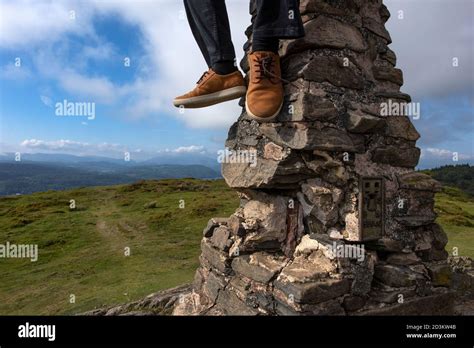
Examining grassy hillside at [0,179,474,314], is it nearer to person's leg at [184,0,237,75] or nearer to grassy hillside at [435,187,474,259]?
grassy hillside at [435,187,474,259]

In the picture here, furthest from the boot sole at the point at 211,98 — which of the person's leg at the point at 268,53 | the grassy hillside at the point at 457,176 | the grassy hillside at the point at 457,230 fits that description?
the grassy hillside at the point at 457,176

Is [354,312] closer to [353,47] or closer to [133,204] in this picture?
[353,47]

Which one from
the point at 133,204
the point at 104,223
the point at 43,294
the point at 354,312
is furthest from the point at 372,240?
the point at 133,204

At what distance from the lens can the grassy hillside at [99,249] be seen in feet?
31.8

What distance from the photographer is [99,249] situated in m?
15.3

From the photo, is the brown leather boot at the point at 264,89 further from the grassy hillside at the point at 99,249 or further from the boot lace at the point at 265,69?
the grassy hillside at the point at 99,249

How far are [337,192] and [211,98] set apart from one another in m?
2.11

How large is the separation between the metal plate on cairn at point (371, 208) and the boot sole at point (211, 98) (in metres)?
2.03

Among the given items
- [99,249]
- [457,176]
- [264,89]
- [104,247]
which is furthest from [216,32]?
[457,176]

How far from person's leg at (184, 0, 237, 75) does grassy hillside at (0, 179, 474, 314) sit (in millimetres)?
6846

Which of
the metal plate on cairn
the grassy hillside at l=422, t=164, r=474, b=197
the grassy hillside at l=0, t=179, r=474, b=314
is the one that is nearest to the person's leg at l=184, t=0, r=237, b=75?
the metal plate on cairn

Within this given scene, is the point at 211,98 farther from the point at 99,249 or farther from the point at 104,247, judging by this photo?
the point at 104,247

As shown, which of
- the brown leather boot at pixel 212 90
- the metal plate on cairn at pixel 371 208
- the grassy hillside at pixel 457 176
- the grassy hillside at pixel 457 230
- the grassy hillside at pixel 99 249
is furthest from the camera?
the grassy hillside at pixel 457 176

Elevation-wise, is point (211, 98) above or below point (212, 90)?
below
